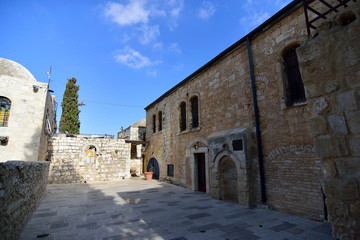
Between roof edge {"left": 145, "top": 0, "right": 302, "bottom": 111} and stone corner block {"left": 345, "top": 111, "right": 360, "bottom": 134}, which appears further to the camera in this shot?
roof edge {"left": 145, "top": 0, "right": 302, "bottom": 111}

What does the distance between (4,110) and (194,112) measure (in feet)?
34.5

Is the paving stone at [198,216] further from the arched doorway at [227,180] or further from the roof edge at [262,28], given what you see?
the roof edge at [262,28]

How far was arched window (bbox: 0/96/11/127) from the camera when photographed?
10188 mm

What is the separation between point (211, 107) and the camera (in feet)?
28.5

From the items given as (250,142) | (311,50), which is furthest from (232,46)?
(311,50)

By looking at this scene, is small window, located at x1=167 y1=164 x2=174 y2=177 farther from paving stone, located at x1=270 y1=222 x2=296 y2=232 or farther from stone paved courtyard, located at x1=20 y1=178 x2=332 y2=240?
paving stone, located at x1=270 y1=222 x2=296 y2=232

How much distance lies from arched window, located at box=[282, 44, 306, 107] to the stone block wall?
3.74 m

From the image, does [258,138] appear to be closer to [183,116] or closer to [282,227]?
[282,227]

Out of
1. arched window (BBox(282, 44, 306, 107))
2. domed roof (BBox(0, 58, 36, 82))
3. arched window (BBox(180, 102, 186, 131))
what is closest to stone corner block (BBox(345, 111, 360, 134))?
arched window (BBox(282, 44, 306, 107))

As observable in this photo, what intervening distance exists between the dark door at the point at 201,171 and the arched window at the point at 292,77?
498 centimetres

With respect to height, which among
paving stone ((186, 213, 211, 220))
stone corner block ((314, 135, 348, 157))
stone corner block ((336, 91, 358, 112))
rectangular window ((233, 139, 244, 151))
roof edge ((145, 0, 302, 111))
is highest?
roof edge ((145, 0, 302, 111))

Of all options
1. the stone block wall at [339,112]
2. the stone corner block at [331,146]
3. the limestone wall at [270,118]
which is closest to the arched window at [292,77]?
the limestone wall at [270,118]

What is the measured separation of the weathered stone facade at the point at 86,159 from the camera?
42.5 ft

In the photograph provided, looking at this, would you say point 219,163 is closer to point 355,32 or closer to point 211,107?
point 211,107
